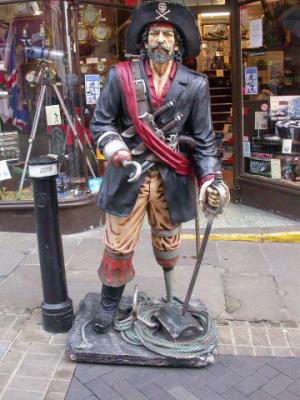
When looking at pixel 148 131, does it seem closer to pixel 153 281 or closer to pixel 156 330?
pixel 156 330

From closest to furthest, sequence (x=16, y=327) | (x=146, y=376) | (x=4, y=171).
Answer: (x=146, y=376) < (x=16, y=327) < (x=4, y=171)

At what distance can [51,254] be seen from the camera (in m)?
3.76

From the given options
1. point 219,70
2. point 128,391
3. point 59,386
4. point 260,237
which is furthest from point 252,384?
point 219,70

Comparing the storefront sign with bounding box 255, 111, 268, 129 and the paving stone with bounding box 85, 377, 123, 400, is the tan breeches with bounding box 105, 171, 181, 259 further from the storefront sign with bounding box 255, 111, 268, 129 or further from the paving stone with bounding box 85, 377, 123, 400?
the storefront sign with bounding box 255, 111, 268, 129

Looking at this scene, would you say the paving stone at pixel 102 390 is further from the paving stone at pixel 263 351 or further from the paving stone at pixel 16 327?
the paving stone at pixel 263 351

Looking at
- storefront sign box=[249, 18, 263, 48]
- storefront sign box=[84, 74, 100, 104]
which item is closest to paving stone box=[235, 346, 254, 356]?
storefront sign box=[84, 74, 100, 104]

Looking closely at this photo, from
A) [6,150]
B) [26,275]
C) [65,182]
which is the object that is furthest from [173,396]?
[6,150]

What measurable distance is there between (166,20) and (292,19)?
3.38m

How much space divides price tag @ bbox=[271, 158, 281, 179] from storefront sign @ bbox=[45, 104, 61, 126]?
250cm

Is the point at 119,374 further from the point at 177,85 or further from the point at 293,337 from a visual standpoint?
the point at 177,85

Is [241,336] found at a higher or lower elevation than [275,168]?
lower

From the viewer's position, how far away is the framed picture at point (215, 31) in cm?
740

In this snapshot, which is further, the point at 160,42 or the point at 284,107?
the point at 284,107

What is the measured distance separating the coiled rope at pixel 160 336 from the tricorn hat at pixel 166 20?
5.52ft
